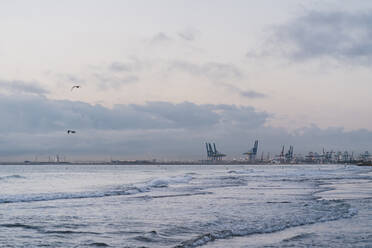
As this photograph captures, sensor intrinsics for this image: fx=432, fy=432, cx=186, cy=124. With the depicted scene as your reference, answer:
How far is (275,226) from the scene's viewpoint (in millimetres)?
11227

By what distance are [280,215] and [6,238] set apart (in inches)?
311

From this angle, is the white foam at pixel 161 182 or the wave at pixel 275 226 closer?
the wave at pixel 275 226

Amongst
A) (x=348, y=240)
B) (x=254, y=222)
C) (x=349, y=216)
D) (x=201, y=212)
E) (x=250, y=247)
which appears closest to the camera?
(x=250, y=247)

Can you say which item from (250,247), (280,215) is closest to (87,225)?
(250,247)

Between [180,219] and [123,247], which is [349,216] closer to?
[180,219]

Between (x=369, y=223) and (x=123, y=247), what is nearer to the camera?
(x=123, y=247)

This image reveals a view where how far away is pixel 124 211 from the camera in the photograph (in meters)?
14.8

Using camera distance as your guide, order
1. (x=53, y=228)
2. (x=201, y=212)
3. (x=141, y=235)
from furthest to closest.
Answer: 1. (x=201, y=212)
2. (x=53, y=228)
3. (x=141, y=235)

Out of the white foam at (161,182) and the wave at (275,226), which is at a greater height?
the wave at (275,226)

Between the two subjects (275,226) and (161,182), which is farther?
(161,182)

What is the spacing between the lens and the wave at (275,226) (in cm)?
924

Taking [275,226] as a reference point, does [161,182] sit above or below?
below

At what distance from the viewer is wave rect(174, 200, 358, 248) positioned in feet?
30.3

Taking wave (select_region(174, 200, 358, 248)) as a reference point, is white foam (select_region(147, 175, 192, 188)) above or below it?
below
